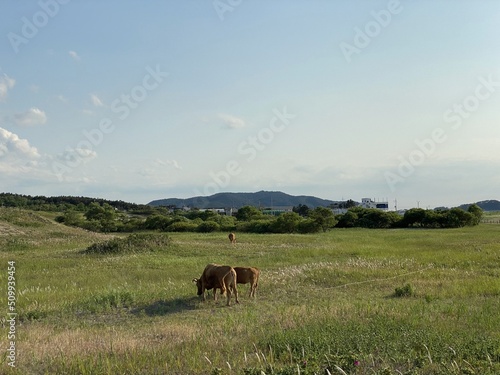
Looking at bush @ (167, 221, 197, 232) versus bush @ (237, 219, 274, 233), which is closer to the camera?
bush @ (237, 219, 274, 233)

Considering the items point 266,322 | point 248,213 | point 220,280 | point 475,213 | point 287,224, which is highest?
point 248,213

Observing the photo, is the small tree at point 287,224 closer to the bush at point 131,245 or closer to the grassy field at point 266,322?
the bush at point 131,245

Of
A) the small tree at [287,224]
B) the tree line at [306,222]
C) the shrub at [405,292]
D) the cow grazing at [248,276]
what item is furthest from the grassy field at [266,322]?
the tree line at [306,222]

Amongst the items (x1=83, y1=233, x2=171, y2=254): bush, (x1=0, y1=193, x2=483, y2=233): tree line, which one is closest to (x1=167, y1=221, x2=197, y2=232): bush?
(x1=0, y1=193, x2=483, y2=233): tree line

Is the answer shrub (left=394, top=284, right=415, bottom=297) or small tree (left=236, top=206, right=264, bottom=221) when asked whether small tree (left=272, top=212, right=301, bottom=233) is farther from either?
shrub (left=394, top=284, right=415, bottom=297)

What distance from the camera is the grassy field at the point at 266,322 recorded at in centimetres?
625

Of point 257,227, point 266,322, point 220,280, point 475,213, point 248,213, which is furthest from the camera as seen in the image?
point 248,213

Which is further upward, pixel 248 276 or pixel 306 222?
pixel 306 222

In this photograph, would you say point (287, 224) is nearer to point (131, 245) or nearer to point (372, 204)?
point (131, 245)

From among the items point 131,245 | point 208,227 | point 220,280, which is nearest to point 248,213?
point 208,227

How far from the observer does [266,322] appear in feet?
29.2

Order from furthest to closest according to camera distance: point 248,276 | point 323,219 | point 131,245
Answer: point 323,219, point 131,245, point 248,276

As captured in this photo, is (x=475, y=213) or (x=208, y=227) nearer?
(x=208, y=227)

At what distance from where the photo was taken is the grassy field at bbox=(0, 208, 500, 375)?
625cm
